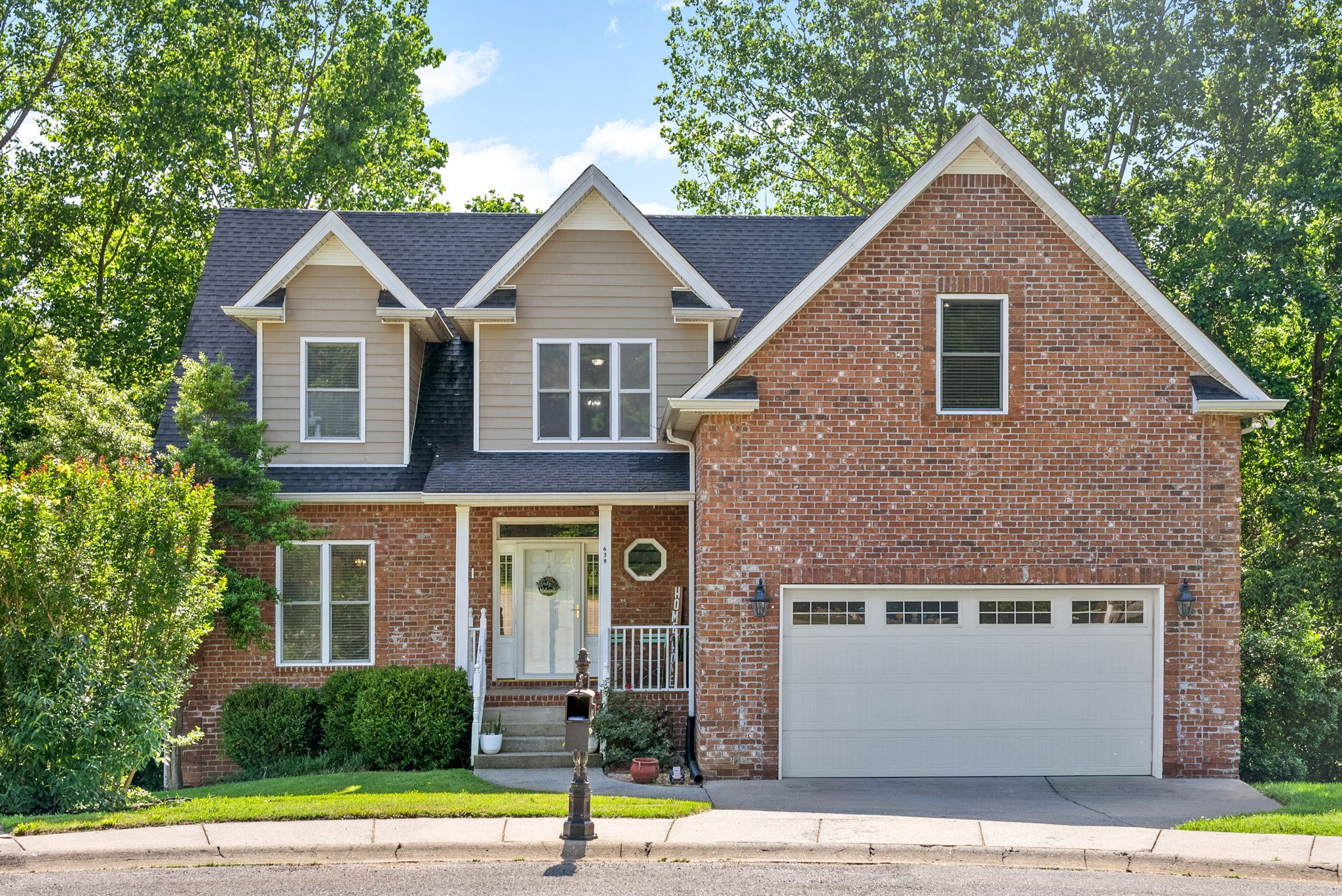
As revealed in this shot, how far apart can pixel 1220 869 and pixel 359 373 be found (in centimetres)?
1241

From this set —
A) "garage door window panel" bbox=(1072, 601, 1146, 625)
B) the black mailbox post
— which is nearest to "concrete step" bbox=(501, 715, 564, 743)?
the black mailbox post

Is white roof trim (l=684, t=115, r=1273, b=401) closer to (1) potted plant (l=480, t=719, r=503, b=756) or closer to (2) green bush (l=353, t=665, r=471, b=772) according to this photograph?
(1) potted plant (l=480, t=719, r=503, b=756)

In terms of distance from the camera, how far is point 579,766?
1088cm

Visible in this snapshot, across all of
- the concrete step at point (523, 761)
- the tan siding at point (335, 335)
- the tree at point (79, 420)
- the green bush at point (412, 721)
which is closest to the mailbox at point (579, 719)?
the concrete step at point (523, 761)

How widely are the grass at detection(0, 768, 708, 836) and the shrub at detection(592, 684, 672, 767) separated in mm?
1649

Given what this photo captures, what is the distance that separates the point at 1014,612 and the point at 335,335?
9878mm

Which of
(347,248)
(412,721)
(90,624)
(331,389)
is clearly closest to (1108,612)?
(412,721)

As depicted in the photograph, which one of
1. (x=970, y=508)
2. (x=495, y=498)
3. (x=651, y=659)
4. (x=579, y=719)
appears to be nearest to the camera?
(x=579, y=719)

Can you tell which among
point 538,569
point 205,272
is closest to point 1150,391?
point 538,569

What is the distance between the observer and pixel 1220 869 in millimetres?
10117

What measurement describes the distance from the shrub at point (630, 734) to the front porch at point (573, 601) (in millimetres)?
635

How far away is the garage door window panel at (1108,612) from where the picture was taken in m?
14.6

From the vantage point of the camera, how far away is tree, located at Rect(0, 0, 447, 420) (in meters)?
26.8

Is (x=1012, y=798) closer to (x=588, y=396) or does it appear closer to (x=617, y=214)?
(x=588, y=396)
